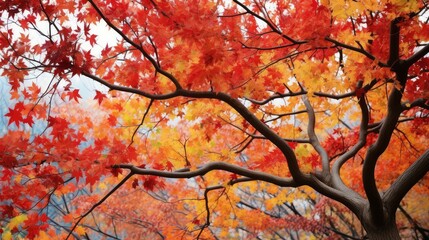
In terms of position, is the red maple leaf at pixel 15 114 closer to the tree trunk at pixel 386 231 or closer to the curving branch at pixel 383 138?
the curving branch at pixel 383 138

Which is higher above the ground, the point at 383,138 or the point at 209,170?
the point at 383,138

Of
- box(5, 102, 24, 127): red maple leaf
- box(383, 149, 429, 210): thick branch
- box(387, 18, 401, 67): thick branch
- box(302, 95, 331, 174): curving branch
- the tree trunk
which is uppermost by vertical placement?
box(302, 95, 331, 174): curving branch

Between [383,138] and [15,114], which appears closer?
[15,114]

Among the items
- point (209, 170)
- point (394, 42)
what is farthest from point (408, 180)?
point (209, 170)

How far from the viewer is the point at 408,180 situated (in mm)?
4746

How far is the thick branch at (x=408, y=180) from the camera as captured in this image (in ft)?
15.3

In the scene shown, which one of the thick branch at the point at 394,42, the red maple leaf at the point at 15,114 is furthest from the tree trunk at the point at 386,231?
the red maple leaf at the point at 15,114

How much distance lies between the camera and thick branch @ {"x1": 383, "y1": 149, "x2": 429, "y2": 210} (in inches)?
184

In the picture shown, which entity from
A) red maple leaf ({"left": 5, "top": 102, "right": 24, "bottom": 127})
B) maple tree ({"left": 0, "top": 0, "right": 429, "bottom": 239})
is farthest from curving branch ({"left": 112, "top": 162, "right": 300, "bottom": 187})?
red maple leaf ({"left": 5, "top": 102, "right": 24, "bottom": 127})

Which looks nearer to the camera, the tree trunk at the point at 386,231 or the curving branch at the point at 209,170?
the curving branch at the point at 209,170

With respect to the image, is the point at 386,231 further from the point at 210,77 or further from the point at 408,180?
the point at 210,77

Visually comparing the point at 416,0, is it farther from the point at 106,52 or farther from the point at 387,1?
the point at 106,52

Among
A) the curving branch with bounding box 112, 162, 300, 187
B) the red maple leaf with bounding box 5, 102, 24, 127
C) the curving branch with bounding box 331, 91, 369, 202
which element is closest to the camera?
the red maple leaf with bounding box 5, 102, 24, 127

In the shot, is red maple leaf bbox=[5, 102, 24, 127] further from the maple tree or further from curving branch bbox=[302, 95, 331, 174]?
curving branch bbox=[302, 95, 331, 174]
